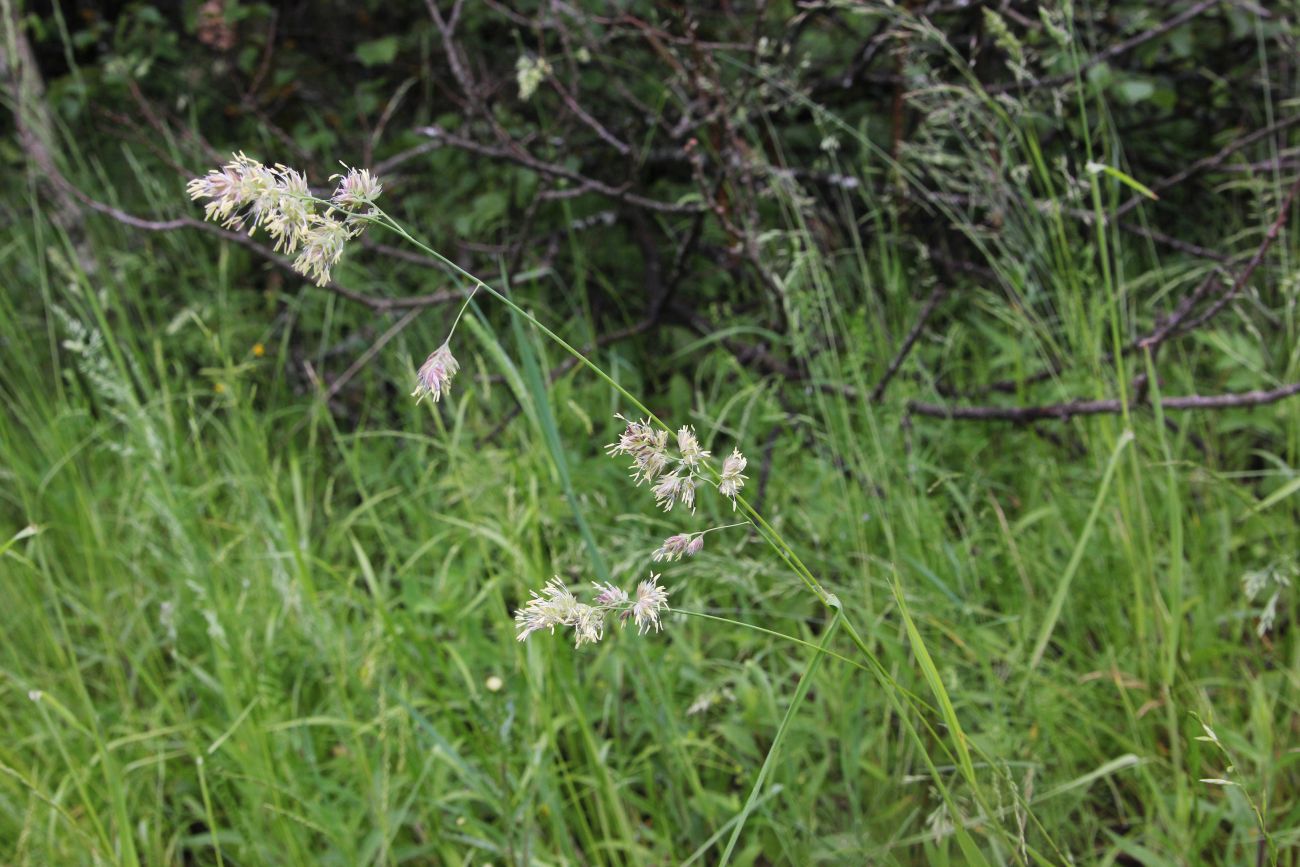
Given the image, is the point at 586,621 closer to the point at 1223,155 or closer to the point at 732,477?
the point at 732,477

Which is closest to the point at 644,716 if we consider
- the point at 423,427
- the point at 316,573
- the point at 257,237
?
the point at 316,573

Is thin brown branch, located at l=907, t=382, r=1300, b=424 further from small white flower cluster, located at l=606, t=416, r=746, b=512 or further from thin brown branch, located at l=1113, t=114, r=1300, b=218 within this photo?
small white flower cluster, located at l=606, t=416, r=746, b=512

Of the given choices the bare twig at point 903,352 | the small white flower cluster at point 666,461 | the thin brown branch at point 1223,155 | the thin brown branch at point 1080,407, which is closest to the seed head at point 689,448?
the small white flower cluster at point 666,461

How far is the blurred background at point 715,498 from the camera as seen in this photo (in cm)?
144

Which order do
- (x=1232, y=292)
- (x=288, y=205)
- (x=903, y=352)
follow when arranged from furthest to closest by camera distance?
(x=903, y=352)
(x=1232, y=292)
(x=288, y=205)

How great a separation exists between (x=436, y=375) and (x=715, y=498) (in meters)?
1.35

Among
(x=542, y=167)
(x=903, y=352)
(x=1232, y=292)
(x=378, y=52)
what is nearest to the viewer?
(x=1232, y=292)

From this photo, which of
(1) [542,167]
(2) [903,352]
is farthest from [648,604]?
(1) [542,167]

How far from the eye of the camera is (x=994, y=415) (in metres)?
1.96

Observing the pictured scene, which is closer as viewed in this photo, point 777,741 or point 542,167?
point 777,741

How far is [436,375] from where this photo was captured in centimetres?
69

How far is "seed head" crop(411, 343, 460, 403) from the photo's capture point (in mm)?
678

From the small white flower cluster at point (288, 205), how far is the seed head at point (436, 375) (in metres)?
0.09

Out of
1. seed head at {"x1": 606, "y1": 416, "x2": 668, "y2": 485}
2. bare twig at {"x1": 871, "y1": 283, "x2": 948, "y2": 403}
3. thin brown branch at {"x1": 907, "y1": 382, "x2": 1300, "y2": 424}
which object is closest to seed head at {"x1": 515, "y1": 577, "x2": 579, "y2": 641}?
seed head at {"x1": 606, "y1": 416, "x2": 668, "y2": 485}
